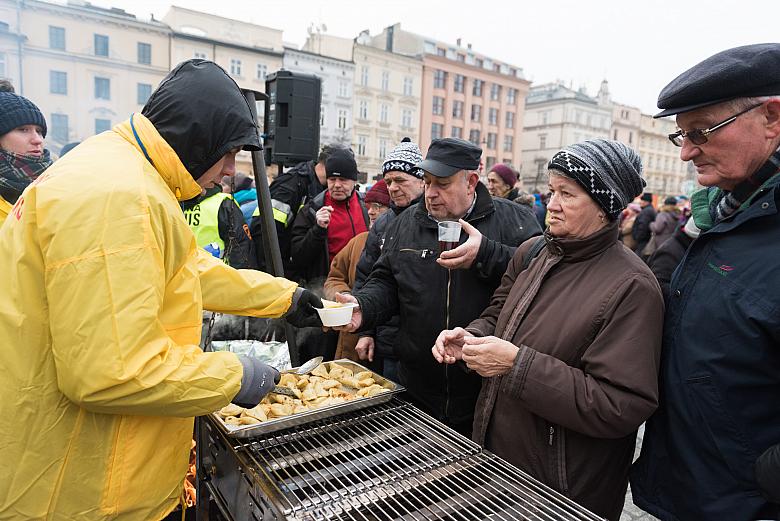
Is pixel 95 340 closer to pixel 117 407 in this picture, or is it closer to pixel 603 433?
pixel 117 407

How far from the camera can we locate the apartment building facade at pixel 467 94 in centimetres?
4303

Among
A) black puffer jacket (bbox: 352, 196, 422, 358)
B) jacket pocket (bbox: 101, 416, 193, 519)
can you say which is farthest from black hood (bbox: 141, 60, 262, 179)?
black puffer jacket (bbox: 352, 196, 422, 358)

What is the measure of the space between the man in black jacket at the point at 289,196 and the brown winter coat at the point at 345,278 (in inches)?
38.2

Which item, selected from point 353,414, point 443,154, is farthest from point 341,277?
point 353,414

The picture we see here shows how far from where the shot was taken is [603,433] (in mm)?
1544

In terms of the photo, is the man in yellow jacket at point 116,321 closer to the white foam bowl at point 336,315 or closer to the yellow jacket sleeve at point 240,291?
the yellow jacket sleeve at point 240,291

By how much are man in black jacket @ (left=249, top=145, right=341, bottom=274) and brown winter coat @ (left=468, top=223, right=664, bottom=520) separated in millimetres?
3172

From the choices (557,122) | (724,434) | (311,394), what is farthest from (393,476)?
(557,122)

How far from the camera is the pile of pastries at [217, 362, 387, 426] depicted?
6.27 feet

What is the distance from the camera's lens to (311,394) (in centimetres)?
212

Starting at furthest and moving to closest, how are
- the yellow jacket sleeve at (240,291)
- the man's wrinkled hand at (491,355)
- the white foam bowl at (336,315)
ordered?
the white foam bowl at (336,315)
the yellow jacket sleeve at (240,291)
the man's wrinkled hand at (491,355)

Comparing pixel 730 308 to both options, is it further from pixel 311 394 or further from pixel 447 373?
pixel 311 394

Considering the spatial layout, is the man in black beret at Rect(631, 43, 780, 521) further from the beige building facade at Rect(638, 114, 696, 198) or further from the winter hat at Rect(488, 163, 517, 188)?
the beige building facade at Rect(638, 114, 696, 198)

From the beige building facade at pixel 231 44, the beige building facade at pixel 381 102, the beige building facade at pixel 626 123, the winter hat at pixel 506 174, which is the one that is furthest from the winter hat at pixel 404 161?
the beige building facade at pixel 626 123
